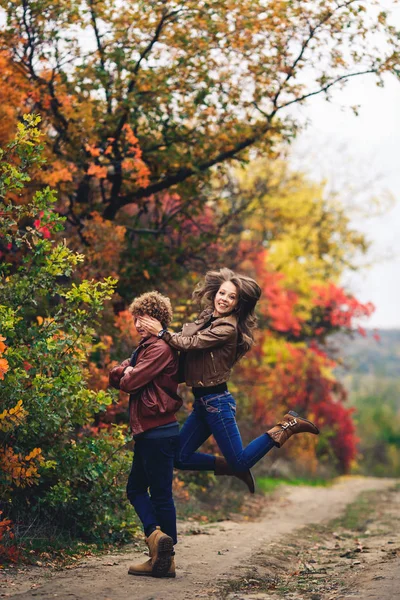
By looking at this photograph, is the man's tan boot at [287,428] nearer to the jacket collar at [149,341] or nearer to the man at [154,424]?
the man at [154,424]

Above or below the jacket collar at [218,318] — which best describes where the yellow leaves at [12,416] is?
below

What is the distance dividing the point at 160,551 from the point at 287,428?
141 cm

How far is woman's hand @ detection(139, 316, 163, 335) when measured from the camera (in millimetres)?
6430

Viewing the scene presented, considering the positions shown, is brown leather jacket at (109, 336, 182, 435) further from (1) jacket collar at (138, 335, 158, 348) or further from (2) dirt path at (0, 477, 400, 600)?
(2) dirt path at (0, 477, 400, 600)

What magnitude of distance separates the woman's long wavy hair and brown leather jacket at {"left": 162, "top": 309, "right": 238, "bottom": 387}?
212 millimetres

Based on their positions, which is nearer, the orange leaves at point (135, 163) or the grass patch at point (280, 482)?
the orange leaves at point (135, 163)

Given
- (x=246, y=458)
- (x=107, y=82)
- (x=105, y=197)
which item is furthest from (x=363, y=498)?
(x=246, y=458)

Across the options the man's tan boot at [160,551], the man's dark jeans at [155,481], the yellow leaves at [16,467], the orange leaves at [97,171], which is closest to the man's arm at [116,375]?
the man's dark jeans at [155,481]

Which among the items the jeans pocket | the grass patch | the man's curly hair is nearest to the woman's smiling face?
the man's curly hair

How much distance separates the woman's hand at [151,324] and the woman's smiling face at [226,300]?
59 centimetres

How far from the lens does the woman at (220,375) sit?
258 inches

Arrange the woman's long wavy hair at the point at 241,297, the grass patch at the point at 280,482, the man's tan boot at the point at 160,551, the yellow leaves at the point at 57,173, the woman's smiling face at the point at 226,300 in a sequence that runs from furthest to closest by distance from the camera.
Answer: the grass patch at the point at 280,482 → the yellow leaves at the point at 57,173 → the woman's long wavy hair at the point at 241,297 → the woman's smiling face at the point at 226,300 → the man's tan boot at the point at 160,551

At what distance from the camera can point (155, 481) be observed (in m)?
6.35

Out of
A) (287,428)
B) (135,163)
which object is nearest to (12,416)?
(287,428)
